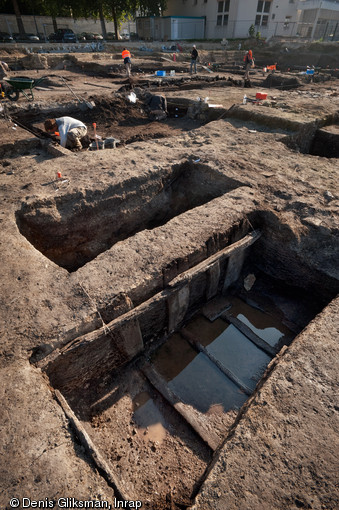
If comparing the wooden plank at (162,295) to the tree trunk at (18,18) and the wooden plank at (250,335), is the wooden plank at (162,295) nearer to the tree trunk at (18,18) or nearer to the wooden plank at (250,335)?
the wooden plank at (250,335)

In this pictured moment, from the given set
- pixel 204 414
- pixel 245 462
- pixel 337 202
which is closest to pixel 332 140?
pixel 337 202

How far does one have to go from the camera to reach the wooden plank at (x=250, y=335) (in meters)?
3.95

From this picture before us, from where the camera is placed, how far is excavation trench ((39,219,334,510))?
2.87 meters

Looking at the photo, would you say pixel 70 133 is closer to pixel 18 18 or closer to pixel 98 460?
pixel 98 460

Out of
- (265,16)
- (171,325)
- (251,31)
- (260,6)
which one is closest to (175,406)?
(171,325)

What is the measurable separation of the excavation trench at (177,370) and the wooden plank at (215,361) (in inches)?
0.5

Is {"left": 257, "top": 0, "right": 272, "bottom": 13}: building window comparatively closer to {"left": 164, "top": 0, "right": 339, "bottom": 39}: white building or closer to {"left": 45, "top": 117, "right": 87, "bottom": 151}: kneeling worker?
{"left": 164, "top": 0, "right": 339, "bottom": 39}: white building

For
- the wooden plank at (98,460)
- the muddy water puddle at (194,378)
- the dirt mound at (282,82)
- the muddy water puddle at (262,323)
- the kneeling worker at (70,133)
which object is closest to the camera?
the wooden plank at (98,460)

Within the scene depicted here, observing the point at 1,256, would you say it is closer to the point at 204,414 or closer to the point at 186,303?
the point at 186,303

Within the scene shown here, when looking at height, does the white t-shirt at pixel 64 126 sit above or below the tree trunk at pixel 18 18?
below

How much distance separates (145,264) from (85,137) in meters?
5.94

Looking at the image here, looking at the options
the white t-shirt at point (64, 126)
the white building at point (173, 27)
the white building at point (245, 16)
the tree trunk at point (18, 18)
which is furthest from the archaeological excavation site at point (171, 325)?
the white building at point (173, 27)

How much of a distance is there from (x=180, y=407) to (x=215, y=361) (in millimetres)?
793

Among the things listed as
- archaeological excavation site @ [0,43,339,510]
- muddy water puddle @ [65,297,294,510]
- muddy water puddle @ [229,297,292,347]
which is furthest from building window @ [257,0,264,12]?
muddy water puddle @ [65,297,294,510]
